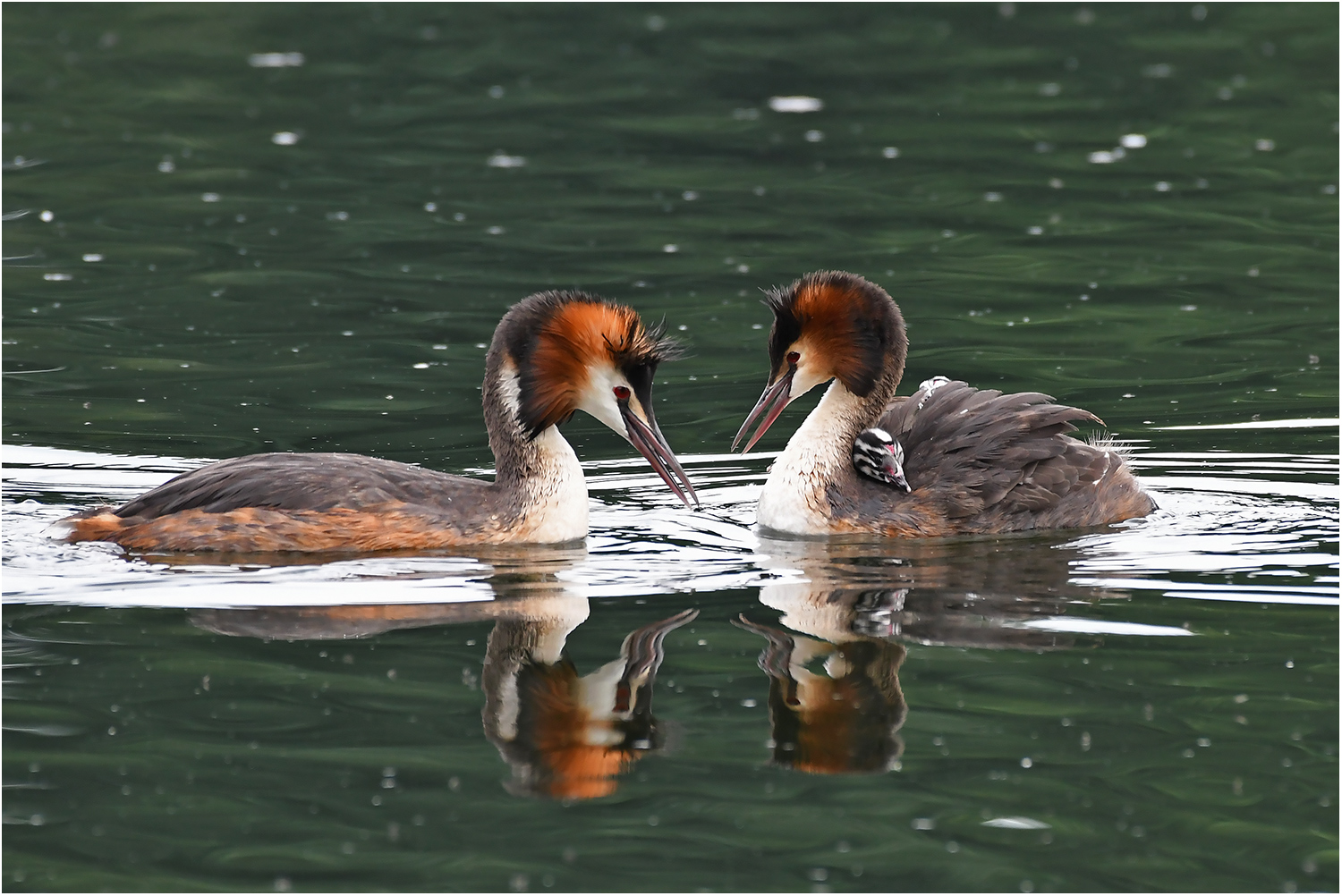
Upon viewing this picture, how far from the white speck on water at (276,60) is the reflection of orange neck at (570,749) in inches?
738

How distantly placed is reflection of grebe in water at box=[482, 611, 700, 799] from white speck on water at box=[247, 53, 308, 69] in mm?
17886

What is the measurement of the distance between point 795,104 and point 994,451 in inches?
538

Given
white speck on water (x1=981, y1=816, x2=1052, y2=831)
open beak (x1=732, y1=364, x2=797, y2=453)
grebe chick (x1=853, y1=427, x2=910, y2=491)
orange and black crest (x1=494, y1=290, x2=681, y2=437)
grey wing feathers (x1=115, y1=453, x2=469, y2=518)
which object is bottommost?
white speck on water (x1=981, y1=816, x2=1052, y2=831)

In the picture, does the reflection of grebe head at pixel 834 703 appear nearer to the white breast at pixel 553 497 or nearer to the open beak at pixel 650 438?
the open beak at pixel 650 438

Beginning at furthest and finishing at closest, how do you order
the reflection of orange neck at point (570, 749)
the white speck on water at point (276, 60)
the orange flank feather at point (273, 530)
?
the white speck on water at point (276, 60)
the orange flank feather at point (273, 530)
the reflection of orange neck at point (570, 749)

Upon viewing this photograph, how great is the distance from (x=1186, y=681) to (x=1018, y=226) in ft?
36.8

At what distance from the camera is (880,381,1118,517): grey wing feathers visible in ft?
34.6

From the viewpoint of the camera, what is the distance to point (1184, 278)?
16734mm

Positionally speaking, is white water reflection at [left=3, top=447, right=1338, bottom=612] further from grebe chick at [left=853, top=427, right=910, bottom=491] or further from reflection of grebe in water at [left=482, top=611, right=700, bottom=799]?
reflection of grebe in water at [left=482, top=611, right=700, bottom=799]

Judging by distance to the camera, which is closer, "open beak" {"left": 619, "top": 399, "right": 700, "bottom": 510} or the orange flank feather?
the orange flank feather

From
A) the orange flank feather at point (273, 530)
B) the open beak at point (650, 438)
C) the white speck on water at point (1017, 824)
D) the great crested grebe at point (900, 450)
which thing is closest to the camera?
the white speck on water at point (1017, 824)

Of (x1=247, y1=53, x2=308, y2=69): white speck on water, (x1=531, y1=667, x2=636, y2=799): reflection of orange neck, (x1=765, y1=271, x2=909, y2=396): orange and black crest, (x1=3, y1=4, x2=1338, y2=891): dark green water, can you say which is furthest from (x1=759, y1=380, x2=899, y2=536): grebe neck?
(x1=247, y1=53, x2=308, y2=69): white speck on water

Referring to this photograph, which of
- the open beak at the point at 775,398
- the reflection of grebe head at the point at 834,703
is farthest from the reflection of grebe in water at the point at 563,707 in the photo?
the open beak at the point at 775,398

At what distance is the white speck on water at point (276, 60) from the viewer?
994 inches
